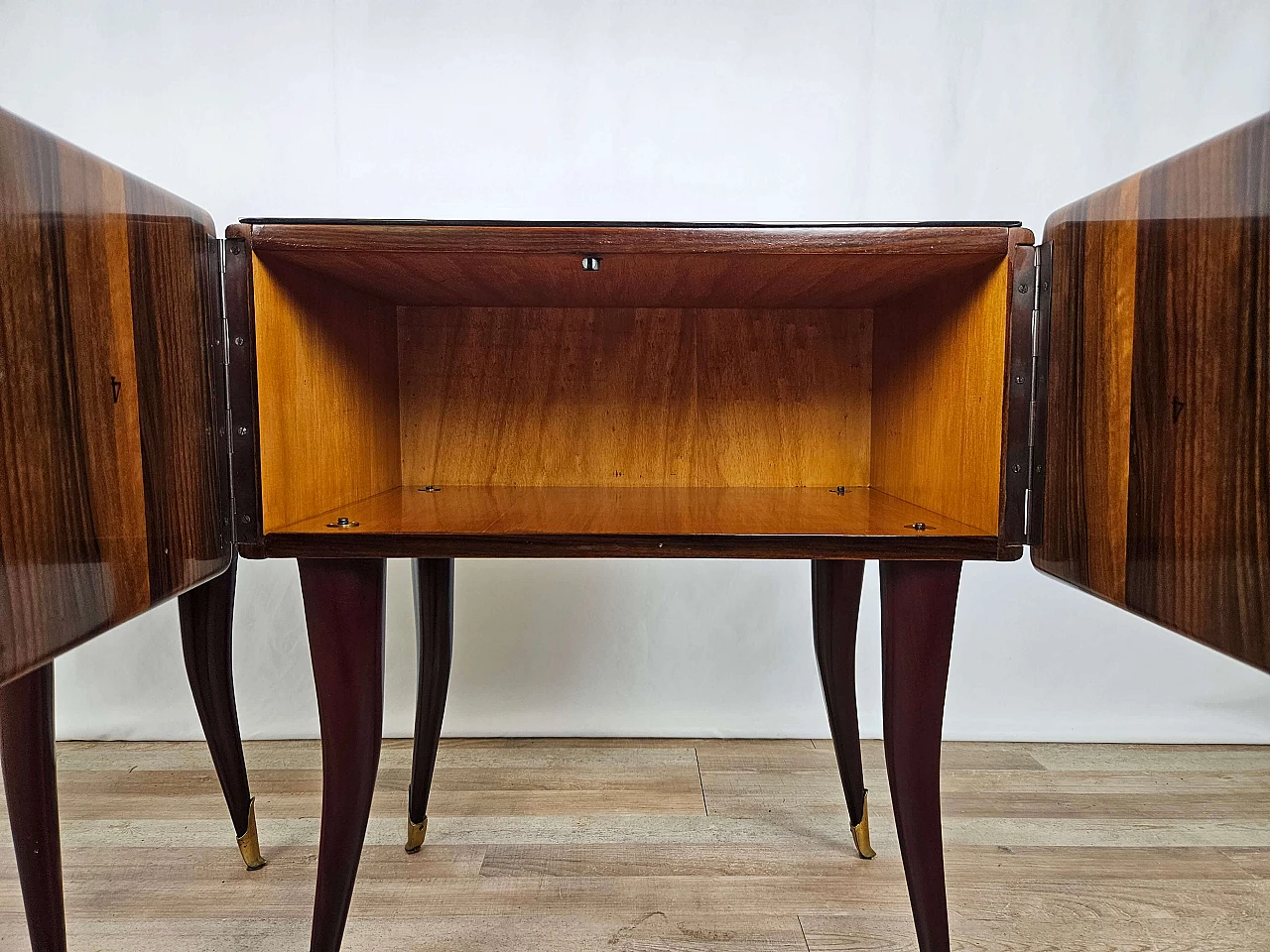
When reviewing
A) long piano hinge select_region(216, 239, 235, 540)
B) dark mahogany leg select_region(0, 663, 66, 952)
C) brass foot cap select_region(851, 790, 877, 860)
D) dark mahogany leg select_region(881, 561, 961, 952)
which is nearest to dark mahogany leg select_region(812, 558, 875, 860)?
brass foot cap select_region(851, 790, 877, 860)

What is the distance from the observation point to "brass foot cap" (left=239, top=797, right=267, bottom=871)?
1.06 meters

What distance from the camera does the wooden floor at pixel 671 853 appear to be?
948 millimetres

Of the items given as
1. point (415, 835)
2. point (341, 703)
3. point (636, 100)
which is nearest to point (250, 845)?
point (415, 835)

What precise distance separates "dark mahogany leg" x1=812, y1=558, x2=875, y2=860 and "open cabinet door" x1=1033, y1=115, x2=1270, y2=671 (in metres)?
0.41

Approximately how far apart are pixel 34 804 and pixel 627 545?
639 mm

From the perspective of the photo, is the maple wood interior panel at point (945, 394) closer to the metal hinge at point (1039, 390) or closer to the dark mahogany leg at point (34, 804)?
the metal hinge at point (1039, 390)

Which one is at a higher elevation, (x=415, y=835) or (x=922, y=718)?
(x=922, y=718)

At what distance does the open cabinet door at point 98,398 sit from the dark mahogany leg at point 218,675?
0.37 metres

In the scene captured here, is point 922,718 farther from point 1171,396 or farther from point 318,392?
point 318,392

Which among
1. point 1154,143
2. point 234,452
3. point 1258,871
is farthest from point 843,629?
point 1154,143

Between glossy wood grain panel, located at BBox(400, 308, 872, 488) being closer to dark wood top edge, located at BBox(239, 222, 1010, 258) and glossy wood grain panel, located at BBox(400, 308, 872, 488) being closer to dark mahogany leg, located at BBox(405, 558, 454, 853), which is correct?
dark mahogany leg, located at BBox(405, 558, 454, 853)

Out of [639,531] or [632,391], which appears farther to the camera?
[632,391]

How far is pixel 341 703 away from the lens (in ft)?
2.21

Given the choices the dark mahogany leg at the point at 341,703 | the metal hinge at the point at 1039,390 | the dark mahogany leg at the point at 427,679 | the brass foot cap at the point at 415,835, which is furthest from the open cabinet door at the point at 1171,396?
the brass foot cap at the point at 415,835
